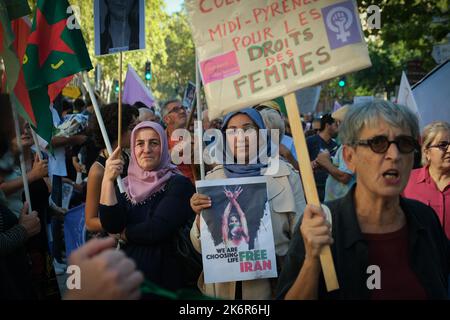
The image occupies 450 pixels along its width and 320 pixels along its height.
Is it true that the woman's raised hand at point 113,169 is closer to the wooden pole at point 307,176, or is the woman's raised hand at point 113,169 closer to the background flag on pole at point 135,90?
the wooden pole at point 307,176

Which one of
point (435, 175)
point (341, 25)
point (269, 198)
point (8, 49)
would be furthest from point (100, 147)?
point (341, 25)

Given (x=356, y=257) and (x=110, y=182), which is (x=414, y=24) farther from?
(x=356, y=257)

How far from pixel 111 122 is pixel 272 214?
2.33 meters

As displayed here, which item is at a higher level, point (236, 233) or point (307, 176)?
point (307, 176)

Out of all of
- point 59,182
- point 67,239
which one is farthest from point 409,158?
point 59,182

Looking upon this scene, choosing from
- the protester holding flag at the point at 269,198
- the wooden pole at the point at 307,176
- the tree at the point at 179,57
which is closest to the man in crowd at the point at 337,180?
the protester holding flag at the point at 269,198

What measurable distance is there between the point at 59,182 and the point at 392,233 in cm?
688

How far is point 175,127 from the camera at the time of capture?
822 centimetres

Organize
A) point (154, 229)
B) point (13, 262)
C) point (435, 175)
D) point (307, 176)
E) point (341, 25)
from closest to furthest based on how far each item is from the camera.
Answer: point (307, 176)
point (341, 25)
point (13, 262)
point (154, 229)
point (435, 175)

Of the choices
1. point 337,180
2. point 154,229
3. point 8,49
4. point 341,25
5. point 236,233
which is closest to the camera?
point 341,25

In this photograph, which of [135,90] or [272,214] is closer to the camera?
[272,214]

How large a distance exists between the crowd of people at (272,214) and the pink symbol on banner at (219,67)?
57cm

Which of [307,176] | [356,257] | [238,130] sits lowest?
[356,257]

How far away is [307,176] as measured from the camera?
3.10 m
